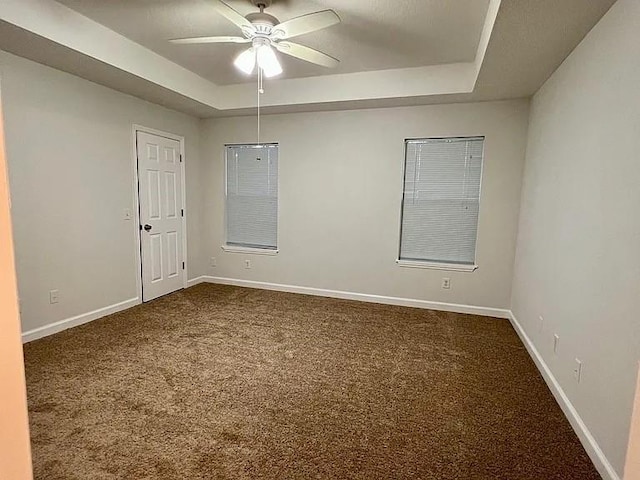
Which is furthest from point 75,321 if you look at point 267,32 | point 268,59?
point 267,32

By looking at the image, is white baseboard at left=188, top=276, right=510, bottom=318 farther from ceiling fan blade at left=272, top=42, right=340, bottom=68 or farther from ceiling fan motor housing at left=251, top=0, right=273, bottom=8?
ceiling fan motor housing at left=251, top=0, right=273, bottom=8

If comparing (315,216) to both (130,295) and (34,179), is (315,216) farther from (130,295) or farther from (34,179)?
(34,179)

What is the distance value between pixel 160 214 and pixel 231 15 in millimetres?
2931

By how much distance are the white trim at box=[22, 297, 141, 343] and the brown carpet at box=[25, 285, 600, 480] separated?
0.30 ft

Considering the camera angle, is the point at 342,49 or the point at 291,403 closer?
the point at 291,403

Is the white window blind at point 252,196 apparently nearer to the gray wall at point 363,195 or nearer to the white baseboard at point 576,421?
the gray wall at point 363,195

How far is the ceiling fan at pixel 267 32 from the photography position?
223cm

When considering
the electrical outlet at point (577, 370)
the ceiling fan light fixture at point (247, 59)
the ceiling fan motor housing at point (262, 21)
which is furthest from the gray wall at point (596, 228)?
the ceiling fan light fixture at point (247, 59)

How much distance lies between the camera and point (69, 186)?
3.46 metres

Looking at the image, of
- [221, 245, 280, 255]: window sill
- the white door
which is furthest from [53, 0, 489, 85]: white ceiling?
[221, 245, 280, 255]: window sill

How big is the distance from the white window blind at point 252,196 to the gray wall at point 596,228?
321 centimetres

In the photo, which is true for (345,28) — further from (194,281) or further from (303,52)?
(194,281)

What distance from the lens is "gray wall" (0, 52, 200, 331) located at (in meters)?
→ 3.06

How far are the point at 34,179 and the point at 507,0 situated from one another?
12.3ft
